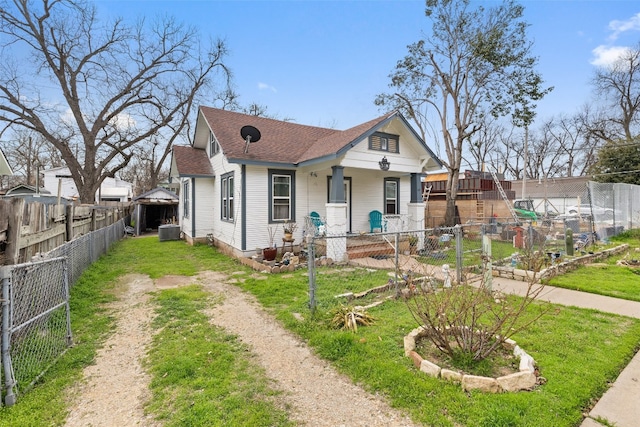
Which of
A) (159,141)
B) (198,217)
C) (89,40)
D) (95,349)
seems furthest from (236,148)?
(159,141)

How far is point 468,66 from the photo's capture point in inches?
647

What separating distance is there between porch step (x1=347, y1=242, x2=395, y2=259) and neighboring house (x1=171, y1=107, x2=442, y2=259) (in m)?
0.68

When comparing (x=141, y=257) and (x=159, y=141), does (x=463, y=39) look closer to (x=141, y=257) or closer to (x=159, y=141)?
(x=141, y=257)

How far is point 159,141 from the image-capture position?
29328 millimetres

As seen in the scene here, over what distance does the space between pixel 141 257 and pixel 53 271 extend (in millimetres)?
7222

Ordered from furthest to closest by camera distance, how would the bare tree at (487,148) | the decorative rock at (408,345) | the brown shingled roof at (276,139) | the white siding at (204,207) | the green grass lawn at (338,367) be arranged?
the bare tree at (487,148) → the white siding at (204,207) → the brown shingled roof at (276,139) → the decorative rock at (408,345) → the green grass lawn at (338,367)

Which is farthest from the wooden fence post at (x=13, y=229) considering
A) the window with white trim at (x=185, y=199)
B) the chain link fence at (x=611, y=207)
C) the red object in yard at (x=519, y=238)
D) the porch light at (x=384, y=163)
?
the chain link fence at (x=611, y=207)

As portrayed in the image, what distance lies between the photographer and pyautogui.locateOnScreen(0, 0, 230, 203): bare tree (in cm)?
1942

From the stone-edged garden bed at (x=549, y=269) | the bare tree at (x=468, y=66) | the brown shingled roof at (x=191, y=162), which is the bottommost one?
the stone-edged garden bed at (x=549, y=269)

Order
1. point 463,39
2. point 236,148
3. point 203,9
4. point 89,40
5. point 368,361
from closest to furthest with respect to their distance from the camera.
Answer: point 368,361 < point 236,148 < point 203,9 < point 463,39 < point 89,40

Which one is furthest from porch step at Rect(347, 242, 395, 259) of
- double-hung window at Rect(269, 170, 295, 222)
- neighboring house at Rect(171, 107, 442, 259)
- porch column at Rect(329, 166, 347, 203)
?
double-hung window at Rect(269, 170, 295, 222)

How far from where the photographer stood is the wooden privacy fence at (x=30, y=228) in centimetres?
399

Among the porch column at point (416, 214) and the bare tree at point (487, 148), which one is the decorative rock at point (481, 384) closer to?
the porch column at point (416, 214)

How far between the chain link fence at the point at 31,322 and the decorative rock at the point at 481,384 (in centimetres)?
419
